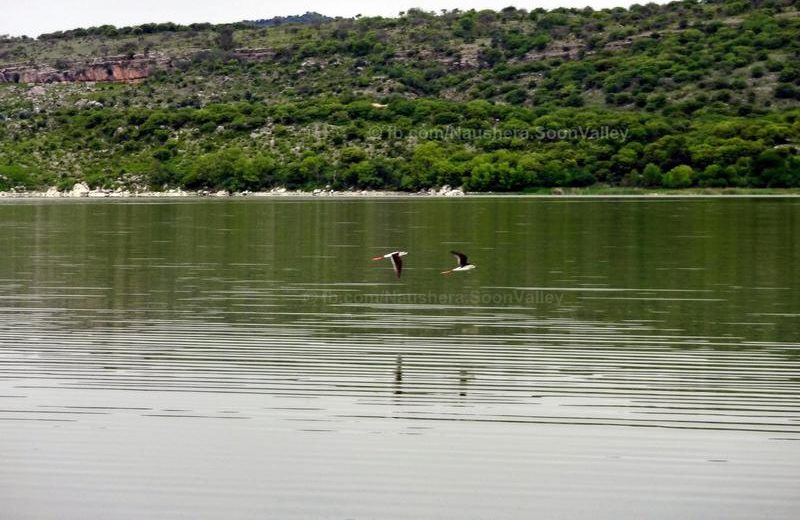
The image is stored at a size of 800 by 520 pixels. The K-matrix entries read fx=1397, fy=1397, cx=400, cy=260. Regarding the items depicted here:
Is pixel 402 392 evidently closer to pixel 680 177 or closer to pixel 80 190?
pixel 680 177

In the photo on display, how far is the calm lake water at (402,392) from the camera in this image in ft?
44.2

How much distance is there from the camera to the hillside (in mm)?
126688

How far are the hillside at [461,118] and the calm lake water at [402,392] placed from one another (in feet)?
289

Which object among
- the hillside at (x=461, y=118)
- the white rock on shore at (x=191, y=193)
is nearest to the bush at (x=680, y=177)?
the hillside at (x=461, y=118)

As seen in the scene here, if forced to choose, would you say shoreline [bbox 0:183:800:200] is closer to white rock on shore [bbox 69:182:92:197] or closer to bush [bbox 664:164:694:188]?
white rock on shore [bbox 69:182:92:197]

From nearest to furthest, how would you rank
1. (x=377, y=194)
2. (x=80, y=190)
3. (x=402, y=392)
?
(x=402, y=392) < (x=377, y=194) < (x=80, y=190)

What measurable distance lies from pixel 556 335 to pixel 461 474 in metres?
10.5

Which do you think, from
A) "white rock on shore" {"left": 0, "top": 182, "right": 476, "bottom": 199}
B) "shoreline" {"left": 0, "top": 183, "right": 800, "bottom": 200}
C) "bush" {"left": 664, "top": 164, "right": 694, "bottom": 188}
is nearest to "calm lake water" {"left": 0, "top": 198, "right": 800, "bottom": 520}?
"shoreline" {"left": 0, "top": 183, "right": 800, "bottom": 200}

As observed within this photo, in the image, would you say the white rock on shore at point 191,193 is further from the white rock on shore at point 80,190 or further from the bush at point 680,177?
the bush at point 680,177

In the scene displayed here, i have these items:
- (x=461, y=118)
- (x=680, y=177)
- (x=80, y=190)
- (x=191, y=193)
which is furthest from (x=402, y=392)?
(x=461, y=118)

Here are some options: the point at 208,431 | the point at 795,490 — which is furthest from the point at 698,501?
the point at 208,431

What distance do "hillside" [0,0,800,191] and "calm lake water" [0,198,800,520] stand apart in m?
88.0

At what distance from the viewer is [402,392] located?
717 inches

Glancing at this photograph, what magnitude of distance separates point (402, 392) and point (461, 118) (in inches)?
5406
